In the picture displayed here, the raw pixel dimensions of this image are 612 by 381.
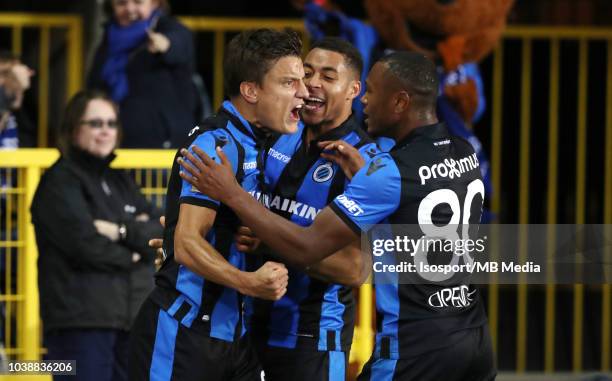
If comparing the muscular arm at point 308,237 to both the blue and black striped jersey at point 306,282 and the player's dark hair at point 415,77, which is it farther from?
the player's dark hair at point 415,77

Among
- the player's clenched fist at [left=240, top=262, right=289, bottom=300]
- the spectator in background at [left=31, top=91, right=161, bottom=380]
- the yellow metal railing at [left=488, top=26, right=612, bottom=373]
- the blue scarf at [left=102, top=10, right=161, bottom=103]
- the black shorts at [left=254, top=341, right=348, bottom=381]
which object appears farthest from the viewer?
the yellow metal railing at [left=488, top=26, right=612, bottom=373]

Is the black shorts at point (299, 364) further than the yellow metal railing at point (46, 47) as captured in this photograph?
No

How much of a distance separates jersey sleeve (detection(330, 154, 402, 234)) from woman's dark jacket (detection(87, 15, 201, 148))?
3.38 metres

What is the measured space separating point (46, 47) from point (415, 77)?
4.54 meters

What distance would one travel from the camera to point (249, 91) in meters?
5.20

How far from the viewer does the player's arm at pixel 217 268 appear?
15.9ft

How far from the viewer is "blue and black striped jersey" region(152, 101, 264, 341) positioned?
5055 millimetres

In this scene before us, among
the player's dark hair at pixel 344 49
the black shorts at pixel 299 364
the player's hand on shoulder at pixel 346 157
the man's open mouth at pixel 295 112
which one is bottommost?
the black shorts at pixel 299 364

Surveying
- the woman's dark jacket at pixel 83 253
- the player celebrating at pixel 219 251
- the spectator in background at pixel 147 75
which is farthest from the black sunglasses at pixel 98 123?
the player celebrating at pixel 219 251

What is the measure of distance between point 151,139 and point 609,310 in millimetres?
3388

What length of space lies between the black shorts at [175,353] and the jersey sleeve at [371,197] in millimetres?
676

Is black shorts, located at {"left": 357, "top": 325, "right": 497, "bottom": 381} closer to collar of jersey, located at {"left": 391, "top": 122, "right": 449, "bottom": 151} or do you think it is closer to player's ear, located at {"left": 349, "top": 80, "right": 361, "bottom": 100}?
collar of jersey, located at {"left": 391, "top": 122, "right": 449, "bottom": 151}

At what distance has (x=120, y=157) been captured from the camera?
721cm

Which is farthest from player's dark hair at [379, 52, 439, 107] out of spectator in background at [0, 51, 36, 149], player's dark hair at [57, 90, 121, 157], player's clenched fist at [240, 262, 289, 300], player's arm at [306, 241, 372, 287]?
spectator in background at [0, 51, 36, 149]
